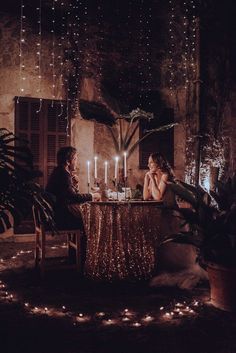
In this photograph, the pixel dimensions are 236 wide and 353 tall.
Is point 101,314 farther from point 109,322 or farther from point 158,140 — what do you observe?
point 158,140

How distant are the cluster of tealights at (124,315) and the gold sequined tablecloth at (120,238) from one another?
0.89 metres

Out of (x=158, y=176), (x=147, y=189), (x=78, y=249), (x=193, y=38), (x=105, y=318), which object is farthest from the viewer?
(x=193, y=38)

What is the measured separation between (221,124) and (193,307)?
19.0 ft

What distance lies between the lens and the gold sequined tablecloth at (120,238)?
4.75 metres

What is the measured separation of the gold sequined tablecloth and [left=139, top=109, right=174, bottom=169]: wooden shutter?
12.8 feet

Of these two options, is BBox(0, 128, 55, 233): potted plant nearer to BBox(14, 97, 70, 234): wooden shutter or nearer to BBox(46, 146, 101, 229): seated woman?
BBox(46, 146, 101, 229): seated woman

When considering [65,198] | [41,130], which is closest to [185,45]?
[41,130]

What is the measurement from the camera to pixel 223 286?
3.83m

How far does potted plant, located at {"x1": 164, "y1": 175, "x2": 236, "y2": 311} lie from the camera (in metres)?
3.79

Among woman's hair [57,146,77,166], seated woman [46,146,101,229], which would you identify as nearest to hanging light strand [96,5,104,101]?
woman's hair [57,146,77,166]

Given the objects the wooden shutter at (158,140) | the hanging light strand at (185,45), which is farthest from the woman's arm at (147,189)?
the hanging light strand at (185,45)

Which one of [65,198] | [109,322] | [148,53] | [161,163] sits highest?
[148,53]

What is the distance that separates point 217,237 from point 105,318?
4.07 ft

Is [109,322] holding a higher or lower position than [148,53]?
lower
